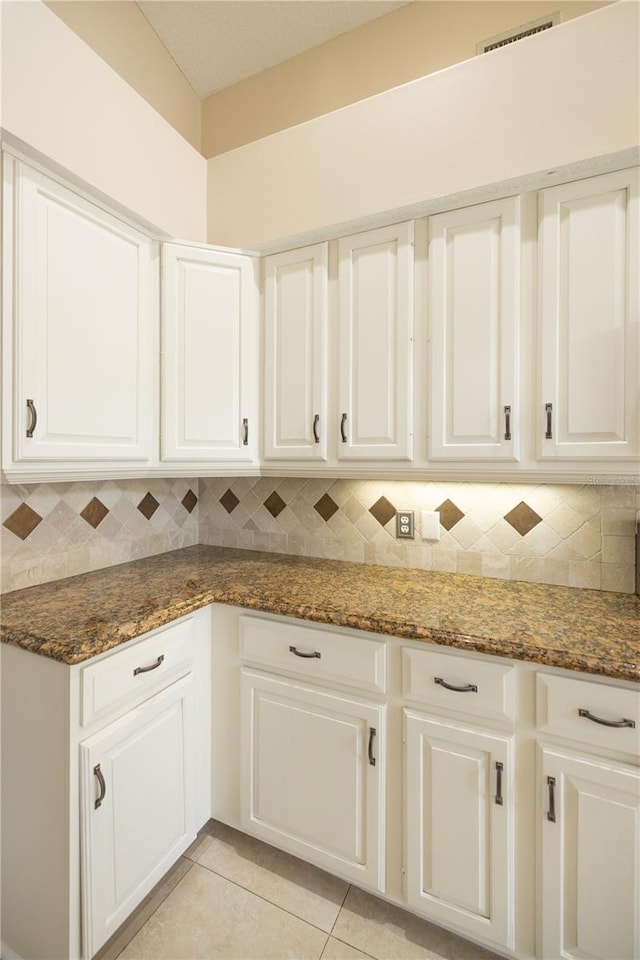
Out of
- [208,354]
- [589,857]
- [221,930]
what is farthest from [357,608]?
[208,354]

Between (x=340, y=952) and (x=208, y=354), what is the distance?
6.58 feet

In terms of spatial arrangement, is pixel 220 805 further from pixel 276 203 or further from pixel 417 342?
pixel 276 203

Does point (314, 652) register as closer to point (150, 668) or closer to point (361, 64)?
point (150, 668)

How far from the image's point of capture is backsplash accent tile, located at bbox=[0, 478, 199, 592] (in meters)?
1.53

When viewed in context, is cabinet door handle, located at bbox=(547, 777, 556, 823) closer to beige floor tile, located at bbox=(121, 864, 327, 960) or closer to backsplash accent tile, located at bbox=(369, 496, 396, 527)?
beige floor tile, located at bbox=(121, 864, 327, 960)

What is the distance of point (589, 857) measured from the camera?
107 centimetres

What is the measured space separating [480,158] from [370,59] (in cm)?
77

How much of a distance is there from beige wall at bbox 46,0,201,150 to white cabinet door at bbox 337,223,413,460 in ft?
3.40

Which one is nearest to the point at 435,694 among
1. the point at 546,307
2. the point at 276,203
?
the point at 546,307

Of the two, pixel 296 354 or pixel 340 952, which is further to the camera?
pixel 296 354

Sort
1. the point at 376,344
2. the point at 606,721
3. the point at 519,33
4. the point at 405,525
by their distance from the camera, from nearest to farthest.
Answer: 1. the point at 606,721
2. the point at 519,33
3. the point at 376,344
4. the point at 405,525

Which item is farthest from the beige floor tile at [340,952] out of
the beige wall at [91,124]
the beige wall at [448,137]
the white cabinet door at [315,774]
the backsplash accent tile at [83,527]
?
the beige wall at [91,124]

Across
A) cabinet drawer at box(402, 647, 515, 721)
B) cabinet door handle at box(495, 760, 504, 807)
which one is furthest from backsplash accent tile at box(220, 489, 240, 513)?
cabinet door handle at box(495, 760, 504, 807)

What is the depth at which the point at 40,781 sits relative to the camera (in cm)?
116
